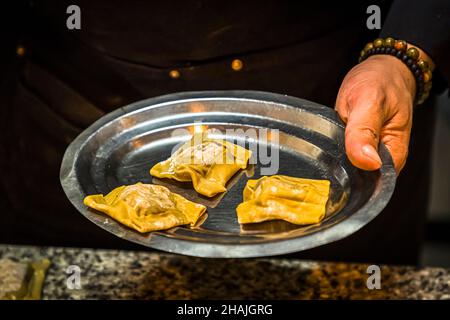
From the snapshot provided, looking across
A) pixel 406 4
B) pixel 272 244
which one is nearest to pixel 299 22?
pixel 406 4

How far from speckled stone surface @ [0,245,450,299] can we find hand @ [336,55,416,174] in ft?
1.22

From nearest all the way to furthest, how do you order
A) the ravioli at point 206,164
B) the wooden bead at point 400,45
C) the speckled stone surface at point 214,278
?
the ravioli at point 206,164 → the wooden bead at point 400,45 → the speckled stone surface at point 214,278

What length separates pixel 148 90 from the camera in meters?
1.77

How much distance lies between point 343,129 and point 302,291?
48cm

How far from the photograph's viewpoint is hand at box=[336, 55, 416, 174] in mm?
1222

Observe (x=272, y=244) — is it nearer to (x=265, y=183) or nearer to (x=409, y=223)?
(x=265, y=183)

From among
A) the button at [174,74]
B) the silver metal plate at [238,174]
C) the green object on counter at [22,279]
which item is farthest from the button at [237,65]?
the green object on counter at [22,279]

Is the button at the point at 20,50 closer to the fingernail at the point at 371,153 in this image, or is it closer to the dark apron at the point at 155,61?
the dark apron at the point at 155,61

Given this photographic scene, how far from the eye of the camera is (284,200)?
47.1 inches

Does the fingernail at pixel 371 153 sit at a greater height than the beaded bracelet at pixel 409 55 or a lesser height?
lesser

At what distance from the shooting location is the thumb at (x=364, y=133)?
3.84 feet

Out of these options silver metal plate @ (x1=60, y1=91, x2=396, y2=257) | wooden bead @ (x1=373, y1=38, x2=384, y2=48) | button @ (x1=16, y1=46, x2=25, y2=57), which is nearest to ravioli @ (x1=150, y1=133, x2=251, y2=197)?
silver metal plate @ (x1=60, y1=91, x2=396, y2=257)

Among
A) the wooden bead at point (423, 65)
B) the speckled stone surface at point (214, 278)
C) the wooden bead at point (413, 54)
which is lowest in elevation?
the speckled stone surface at point (214, 278)

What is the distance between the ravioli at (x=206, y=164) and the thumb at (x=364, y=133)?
0.22 m
